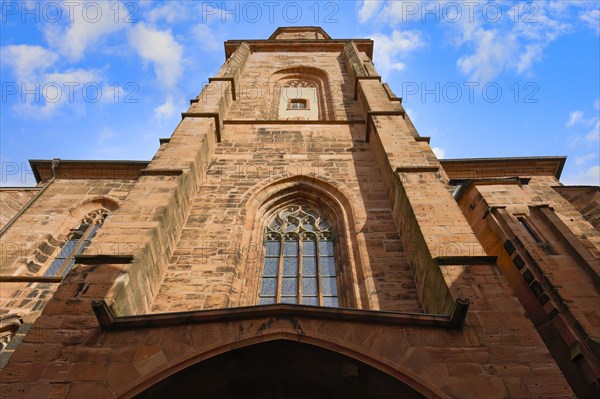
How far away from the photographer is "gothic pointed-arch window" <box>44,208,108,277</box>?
7.98 meters

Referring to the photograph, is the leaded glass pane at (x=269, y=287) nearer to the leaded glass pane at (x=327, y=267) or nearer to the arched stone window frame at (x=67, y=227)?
the leaded glass pane at (x=327, y=267)

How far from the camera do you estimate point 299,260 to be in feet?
23.0

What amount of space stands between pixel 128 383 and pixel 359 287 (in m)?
3.33

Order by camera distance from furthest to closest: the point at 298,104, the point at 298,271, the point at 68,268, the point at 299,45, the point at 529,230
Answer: the point at 299,45, the point at 298,104, the point at 68,268, the point at 298,271, the point at 529,230

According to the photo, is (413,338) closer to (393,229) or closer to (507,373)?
(507,373)

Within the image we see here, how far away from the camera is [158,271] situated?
5.98 meters

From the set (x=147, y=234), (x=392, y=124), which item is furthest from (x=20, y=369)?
(x=392, y=124)

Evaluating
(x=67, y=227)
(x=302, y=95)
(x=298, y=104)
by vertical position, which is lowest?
(x=67, y=227)

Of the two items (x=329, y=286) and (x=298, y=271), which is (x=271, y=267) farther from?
(x=329, y=286)

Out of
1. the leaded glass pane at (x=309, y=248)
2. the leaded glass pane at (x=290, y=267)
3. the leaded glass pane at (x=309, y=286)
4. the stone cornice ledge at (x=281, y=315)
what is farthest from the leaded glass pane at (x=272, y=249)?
the stone cornice ledge at (x=281, y=315)

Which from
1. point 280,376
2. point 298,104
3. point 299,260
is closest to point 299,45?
point 298,104

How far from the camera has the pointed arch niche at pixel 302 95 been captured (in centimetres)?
1300

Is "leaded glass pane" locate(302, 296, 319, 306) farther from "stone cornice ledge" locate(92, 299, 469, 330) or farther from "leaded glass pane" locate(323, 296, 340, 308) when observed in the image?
"stone cornice ledge" locate(92, 299, 469, 330)

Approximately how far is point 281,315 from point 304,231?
3442mm
